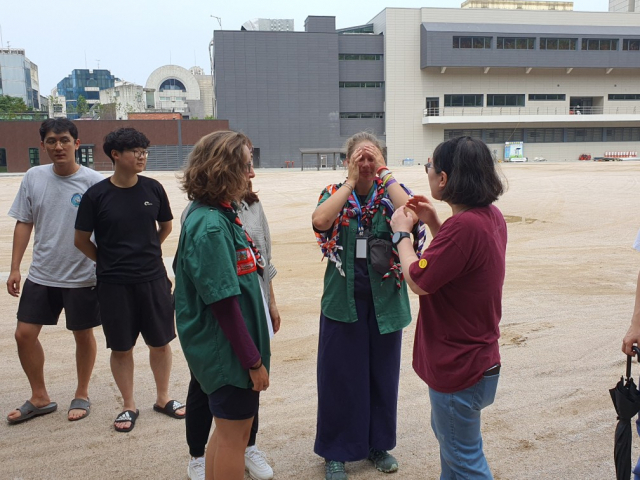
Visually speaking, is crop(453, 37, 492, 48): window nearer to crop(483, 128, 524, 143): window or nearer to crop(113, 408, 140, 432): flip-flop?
crop(483, 128, 524, 143): window

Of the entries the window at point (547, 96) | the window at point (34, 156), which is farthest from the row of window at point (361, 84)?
the window at point (34, 156)

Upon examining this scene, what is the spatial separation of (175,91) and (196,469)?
8249cm

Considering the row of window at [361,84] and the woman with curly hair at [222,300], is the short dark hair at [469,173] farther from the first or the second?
the row of window at [361,84]

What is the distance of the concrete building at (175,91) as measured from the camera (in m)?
73.8

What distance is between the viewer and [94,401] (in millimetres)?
4086

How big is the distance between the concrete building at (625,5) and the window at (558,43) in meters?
19.9

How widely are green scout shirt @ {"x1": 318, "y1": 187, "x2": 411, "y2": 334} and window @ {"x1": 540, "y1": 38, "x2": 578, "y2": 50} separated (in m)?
56.9

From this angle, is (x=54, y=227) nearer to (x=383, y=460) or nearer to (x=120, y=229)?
(x=120, y=229)

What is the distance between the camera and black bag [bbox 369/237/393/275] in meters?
2.92

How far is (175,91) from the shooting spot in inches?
3152

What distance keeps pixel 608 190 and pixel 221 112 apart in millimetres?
40530

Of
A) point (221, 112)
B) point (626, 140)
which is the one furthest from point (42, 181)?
point (626, 140)

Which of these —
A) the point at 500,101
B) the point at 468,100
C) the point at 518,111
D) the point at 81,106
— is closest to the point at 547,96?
the point at 518,111

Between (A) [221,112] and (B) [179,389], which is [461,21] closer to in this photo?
(A) [221,112]
